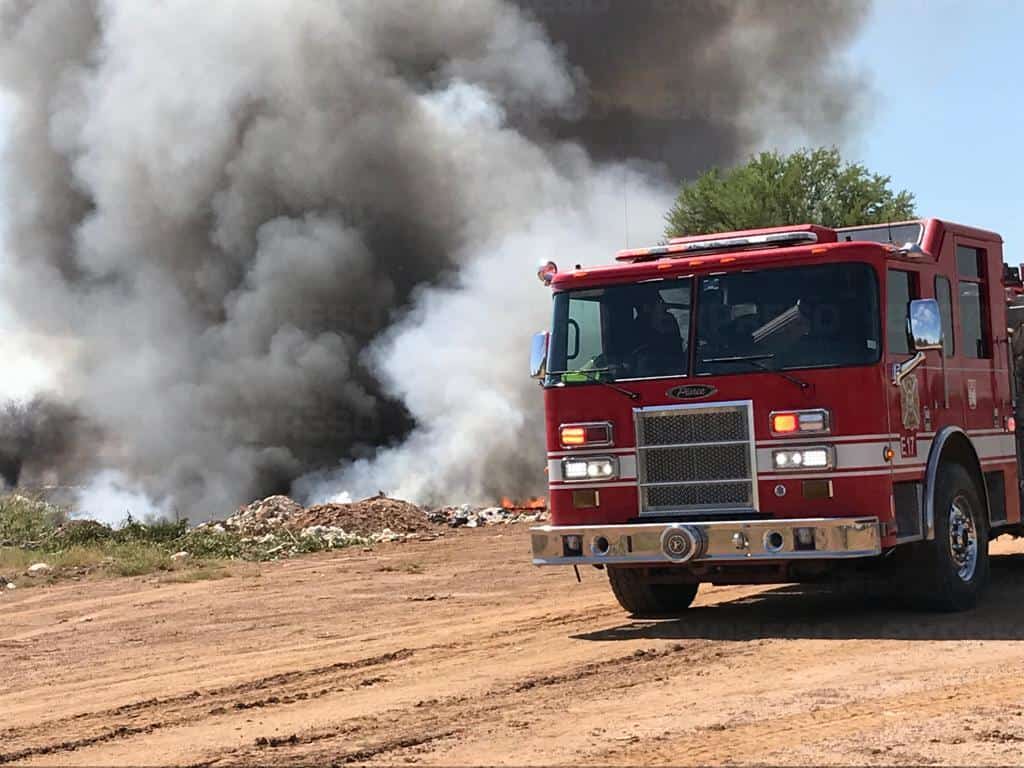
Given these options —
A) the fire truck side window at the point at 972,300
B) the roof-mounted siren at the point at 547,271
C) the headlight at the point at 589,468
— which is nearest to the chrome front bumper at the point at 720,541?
the headlight at the point at 589,468

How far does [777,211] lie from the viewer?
1377 inches

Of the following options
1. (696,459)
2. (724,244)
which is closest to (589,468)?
(696,459)

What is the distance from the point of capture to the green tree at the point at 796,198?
113 ft

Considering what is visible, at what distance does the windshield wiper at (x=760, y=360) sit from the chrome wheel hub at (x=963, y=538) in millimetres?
1635

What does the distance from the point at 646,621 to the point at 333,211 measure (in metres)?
28.4

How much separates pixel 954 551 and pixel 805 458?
64.6 inches

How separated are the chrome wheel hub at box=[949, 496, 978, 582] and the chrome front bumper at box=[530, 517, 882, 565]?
130 centimetres

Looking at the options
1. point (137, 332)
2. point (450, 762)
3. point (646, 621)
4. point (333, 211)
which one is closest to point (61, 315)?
point (137, 332)

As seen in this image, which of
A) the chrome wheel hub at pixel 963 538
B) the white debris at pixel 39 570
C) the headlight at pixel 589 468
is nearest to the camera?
the headlight at pixel 589 468

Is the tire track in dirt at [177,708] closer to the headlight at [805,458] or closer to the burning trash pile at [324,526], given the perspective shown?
the headlight at [805,458]

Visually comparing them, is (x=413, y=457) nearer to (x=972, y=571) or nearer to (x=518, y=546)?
(x=518, y=546)

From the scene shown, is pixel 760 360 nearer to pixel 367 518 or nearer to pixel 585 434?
pixel 585 434

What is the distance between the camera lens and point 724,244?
10562mm

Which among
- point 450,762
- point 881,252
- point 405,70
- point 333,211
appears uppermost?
point 405,70
